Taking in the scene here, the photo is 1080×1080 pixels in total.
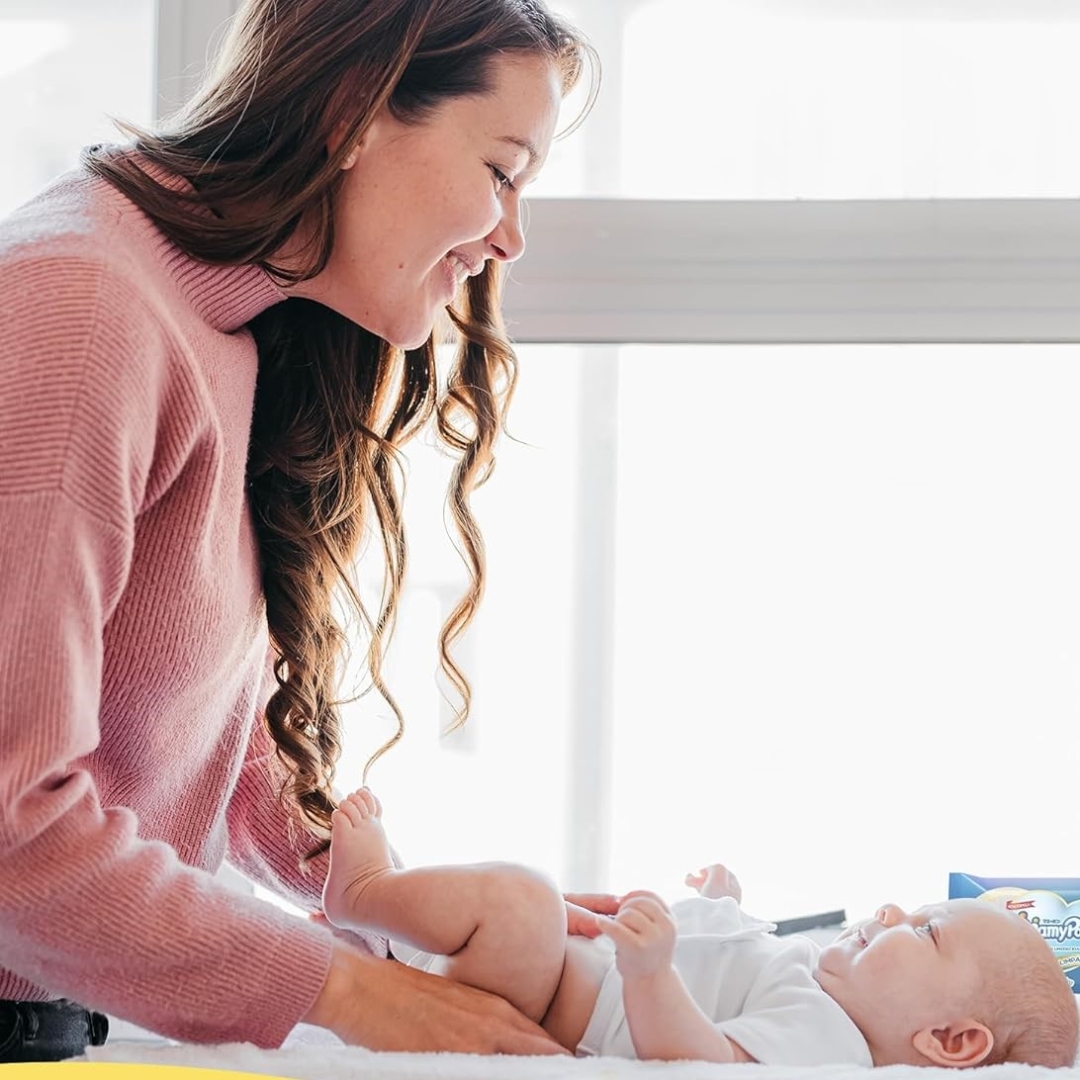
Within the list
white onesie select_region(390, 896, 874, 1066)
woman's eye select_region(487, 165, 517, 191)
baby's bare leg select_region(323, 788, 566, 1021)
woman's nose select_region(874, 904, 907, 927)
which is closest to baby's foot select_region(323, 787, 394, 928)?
baby's bare leg select_region(323, 788, 566, 1021)

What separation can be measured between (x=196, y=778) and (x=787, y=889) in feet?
3.13

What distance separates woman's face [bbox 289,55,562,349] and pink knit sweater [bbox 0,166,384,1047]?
0.30 ft

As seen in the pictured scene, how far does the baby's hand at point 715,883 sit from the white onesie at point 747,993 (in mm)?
79

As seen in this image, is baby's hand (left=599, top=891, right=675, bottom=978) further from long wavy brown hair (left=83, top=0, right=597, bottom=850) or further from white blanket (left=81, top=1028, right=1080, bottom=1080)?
long wavy brown hair (left=83, top=0, right=597, bottom=850)

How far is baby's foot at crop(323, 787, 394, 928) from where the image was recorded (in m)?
1.14

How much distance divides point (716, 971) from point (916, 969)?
19 cm

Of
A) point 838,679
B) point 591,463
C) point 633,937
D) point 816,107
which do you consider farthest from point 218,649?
point 816,107

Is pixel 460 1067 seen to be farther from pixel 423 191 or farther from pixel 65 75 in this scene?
pixel 65 75

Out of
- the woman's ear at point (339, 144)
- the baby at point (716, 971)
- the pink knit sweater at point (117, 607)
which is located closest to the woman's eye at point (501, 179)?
the woman's ear at point (339, 144)

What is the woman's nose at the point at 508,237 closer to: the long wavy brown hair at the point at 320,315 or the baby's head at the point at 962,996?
the long wavy brown hair at the point at 320,315

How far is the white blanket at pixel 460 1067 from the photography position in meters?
0.90

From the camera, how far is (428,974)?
1048 mm

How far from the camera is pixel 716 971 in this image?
122 cm

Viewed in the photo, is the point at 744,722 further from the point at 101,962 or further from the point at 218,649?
the point at 101,962
